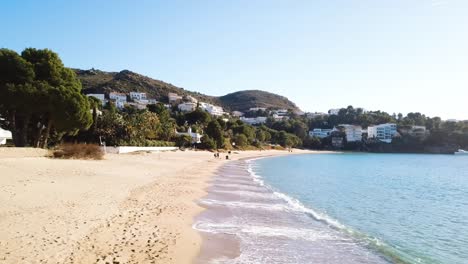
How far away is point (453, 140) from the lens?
162 meters

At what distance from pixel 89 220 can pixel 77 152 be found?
75.5 feet

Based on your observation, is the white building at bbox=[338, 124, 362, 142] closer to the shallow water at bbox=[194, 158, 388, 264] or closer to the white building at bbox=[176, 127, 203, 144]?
the white building at bbox=[176, 127, 203, 144]

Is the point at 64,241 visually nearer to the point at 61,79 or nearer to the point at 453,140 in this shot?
the point at 61,79

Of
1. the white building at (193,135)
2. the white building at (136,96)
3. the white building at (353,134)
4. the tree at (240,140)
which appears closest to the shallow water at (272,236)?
the white building at (193,135)

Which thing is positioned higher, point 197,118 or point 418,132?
point 418,132

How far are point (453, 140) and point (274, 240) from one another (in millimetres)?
170633

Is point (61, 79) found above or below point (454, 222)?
above

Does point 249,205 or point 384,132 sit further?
point 384,132

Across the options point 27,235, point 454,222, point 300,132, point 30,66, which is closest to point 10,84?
point 30,66

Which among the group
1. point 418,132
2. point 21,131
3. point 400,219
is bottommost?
point 400,219

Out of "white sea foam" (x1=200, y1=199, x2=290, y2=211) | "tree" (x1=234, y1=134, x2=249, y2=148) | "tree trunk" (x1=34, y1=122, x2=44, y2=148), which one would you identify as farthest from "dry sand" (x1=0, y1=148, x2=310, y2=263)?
"tree" (x1=234, y1=134, x2=249, y2=148)

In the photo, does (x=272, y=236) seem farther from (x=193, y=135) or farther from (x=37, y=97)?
(x=193, y=135)

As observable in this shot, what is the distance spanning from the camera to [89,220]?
1186cm

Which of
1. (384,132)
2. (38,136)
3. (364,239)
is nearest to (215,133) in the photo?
(38,136)
